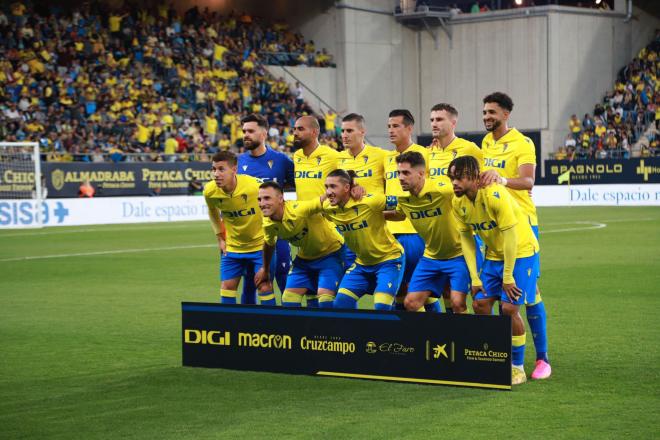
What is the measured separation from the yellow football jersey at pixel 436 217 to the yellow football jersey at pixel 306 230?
2.92ft

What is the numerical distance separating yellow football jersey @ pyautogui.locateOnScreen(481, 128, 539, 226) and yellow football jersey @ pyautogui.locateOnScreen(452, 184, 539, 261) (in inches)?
13.7

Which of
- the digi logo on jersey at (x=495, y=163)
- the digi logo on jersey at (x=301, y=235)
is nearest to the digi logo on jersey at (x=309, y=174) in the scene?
the digi logo on jersey at (x=301, y=235)

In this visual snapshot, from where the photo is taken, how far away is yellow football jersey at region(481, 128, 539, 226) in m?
8.80

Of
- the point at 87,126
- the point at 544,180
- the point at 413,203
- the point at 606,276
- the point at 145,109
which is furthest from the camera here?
the point at 544,180

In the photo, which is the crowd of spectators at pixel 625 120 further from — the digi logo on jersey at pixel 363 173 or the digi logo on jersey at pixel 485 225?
the digi logo on jersey at pixel 485 225

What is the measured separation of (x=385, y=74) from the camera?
50688 millimetres

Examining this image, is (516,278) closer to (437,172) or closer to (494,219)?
(494,219)

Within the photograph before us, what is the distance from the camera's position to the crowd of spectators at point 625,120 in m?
44.3

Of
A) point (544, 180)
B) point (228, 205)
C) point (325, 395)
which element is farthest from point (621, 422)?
point (544, 180)

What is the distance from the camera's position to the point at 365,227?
9062 millimetres

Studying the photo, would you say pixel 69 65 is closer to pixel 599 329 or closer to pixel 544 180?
pixel 544 180

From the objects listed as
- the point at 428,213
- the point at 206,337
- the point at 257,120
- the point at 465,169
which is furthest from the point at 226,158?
Answer: the point at 465,169

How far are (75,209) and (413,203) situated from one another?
77.2 ft

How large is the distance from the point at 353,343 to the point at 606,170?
115 ft
